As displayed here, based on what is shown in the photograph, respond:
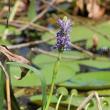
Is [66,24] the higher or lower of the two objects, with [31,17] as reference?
higher

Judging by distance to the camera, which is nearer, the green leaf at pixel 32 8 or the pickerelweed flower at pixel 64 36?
the pickerelweed flower at pixel 64 36

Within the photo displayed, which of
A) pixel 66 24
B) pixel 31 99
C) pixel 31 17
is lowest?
pixel 31 99

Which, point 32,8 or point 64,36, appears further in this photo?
point 32,8

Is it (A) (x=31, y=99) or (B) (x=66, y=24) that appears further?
(A) (x=31, y=99)

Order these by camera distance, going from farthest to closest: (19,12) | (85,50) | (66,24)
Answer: (19,12) → (85,50) → (66,24)

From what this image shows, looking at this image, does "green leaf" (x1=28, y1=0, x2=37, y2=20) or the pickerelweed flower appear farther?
"green leaf" (x1=28, y1=0, x2=37, y2=20)

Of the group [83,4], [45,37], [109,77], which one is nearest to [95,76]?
[109,77]

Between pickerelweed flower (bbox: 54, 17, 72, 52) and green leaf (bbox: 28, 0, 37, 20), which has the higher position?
pickerelweed flower (bbox: 54, 17, 72, 52)

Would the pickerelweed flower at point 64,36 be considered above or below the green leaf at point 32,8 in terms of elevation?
above

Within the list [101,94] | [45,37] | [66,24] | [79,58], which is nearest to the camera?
[66,24]

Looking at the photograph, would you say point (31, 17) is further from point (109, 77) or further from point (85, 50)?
point (109, 77)

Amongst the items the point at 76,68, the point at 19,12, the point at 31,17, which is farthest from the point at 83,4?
the point at 76,68
